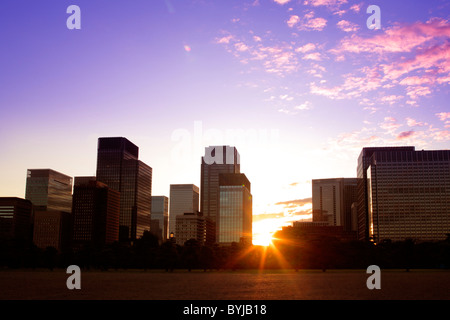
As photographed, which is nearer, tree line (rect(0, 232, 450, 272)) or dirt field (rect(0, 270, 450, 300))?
dirt field (rect(0, 270, 450, 300))

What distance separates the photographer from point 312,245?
594ft

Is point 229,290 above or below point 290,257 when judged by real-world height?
below

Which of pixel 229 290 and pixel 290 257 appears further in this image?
pixel 290 257

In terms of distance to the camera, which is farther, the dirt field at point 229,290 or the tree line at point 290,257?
the tree line at point 290,257
